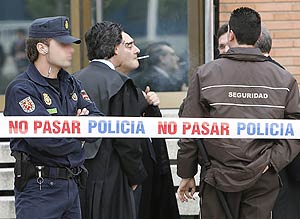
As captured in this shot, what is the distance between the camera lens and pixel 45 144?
436 centimetres

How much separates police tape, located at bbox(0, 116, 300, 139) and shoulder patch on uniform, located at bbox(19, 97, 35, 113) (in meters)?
0.05

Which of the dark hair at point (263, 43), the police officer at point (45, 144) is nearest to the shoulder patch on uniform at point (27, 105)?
the police officer at point (45, 144)

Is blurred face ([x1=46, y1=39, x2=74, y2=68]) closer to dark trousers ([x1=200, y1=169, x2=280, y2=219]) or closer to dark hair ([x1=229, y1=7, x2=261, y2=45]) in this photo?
dark hair ([x1=229, y1=7, x2=261, y2=45])

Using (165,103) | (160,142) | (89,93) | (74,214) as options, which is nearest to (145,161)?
(160,142)

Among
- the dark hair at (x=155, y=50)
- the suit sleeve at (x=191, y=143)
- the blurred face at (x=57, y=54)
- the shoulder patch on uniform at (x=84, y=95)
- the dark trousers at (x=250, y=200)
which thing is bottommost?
the dark trousers at (x=250, y=200)

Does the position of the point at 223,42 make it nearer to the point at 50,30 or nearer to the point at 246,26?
the point at 246,26

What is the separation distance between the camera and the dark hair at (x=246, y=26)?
15.5 feet

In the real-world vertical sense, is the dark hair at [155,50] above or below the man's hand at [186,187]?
above

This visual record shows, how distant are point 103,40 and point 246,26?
1.12 metres

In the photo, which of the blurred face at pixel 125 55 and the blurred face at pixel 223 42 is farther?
the blurred face at pixel 223 42

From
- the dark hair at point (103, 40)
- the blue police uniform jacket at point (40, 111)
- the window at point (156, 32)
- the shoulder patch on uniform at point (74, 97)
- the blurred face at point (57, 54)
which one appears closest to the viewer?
the blue police uniform jacket at point (40, 111)

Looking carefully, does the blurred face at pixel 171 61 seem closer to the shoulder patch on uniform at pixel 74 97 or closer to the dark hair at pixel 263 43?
the dark hair at pixel 263 43

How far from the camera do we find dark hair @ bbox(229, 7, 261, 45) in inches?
186

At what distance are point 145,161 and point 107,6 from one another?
97.6 inches
